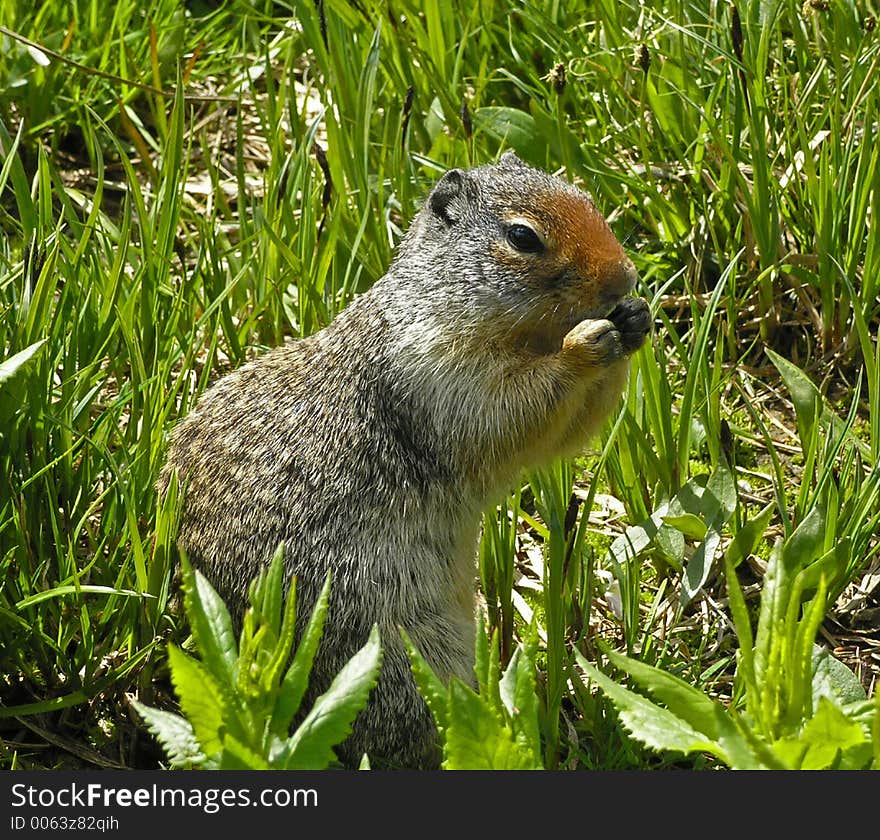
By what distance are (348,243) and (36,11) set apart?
1.84 m

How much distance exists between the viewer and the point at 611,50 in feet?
15.6

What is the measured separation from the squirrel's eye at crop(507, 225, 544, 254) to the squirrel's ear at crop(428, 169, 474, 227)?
213 millimetres

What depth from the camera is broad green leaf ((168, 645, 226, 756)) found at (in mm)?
2430

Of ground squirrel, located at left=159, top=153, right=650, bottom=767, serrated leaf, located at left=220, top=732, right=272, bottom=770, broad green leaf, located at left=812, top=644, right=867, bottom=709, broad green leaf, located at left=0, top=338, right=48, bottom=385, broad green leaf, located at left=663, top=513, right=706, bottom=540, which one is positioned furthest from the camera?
broad green leaf, located at left=663, top=513, right=706, bottom=540

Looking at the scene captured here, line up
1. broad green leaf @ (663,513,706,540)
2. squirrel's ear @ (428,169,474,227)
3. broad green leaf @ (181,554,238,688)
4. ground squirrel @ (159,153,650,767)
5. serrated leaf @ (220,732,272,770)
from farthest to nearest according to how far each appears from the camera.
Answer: broad green leaf @ (663,513,706,540) → squirrel's ear @ (428,169,474,227) → ground squirrel @ (159,153,650,767) → broad green leaf @ (181,554,238,688) → serrated leaf @ (220,732,272,770)

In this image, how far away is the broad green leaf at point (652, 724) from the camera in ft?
8.11

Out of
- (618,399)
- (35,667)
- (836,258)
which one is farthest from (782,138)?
(35,667)

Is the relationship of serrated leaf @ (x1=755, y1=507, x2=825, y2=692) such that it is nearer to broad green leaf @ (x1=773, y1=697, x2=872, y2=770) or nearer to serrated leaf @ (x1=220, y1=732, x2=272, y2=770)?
broad green leaf @ (x1=773, y1=697, x2=872, y2=770)

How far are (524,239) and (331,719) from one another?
1.51 meters

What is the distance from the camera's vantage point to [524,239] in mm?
3477

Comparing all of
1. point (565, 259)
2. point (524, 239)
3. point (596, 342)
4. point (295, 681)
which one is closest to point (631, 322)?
point (596, 342)

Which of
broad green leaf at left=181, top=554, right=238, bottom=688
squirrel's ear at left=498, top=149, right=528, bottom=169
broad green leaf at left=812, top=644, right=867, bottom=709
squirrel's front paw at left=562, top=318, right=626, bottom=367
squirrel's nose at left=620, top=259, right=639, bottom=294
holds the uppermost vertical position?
squirrel's ear at left=498, top=149, right=528, bottom=169

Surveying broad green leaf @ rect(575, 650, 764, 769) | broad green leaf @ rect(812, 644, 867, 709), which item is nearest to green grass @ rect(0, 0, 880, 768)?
broad green leaf @ rect(812, 644, 867, 709)

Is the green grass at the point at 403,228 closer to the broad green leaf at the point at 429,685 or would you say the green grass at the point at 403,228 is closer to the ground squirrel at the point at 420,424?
the ground squirrel at the point at 420,424
